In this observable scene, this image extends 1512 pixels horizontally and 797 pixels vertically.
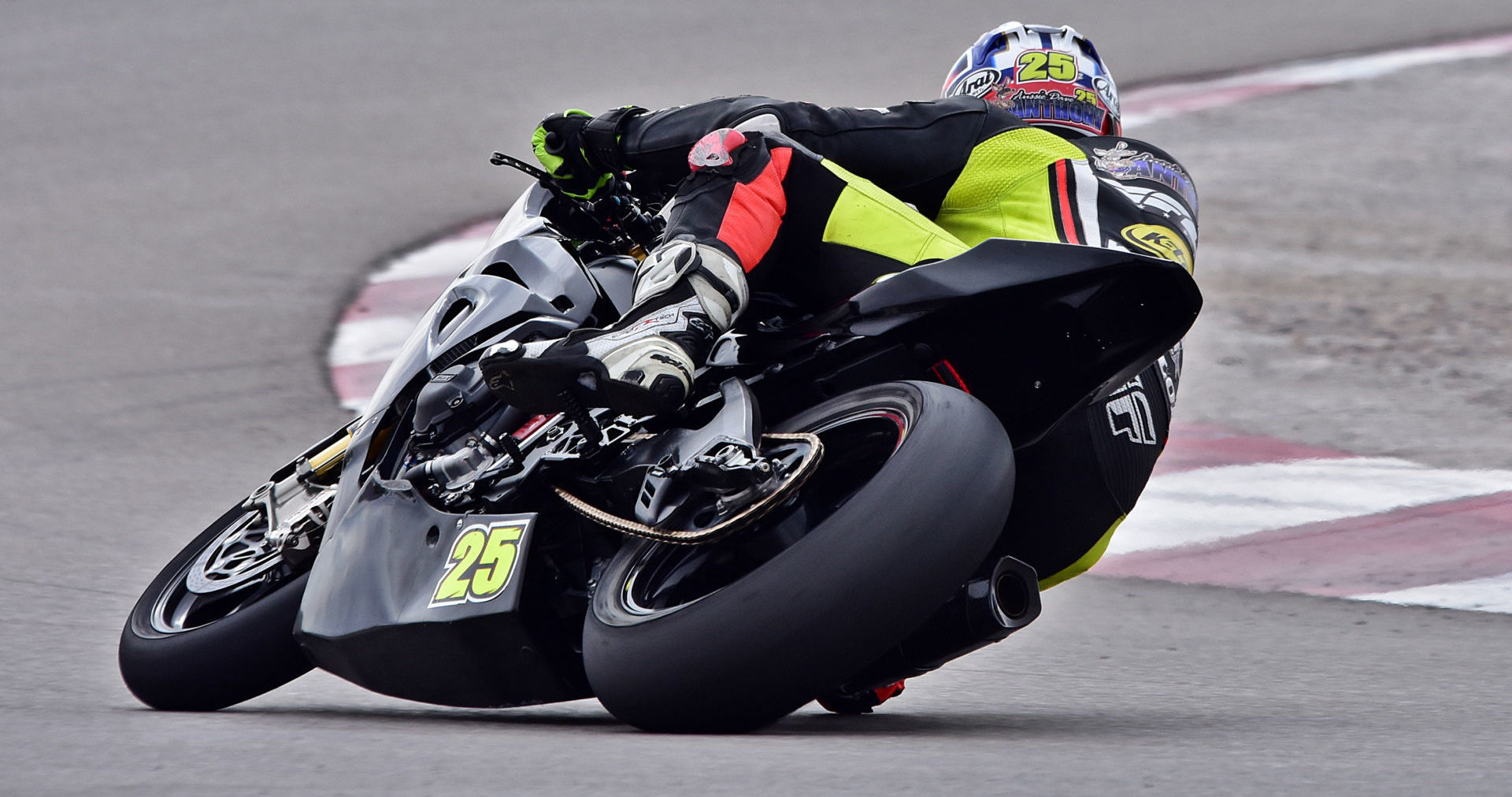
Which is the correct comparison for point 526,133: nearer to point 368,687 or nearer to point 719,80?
point 719,80

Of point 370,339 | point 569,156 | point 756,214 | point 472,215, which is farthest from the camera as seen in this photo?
point 472,215

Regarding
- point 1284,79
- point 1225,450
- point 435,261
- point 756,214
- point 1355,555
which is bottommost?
point 1284,79

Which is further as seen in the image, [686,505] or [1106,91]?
[1106,91]

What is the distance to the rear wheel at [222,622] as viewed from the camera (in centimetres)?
346

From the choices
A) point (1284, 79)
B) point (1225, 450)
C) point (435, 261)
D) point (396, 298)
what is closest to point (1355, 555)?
point (1225, 450)

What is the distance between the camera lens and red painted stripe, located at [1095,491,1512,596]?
4.82 metres

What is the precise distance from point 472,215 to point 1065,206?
17.5 feet

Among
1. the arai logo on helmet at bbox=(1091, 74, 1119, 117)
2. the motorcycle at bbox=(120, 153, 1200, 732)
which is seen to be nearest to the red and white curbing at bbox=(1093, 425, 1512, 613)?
the arai logo on helmet at bbox=(1091, 74, 1119, 117)

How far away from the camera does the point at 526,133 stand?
31.8 feet

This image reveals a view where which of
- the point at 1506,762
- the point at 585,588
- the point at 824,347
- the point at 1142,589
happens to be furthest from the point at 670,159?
the point at 1142,589

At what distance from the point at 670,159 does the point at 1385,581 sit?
7.73ft

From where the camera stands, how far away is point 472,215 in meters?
8.31

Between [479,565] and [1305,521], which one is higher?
[479,565]

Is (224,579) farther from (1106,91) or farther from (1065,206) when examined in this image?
(1106,91)
